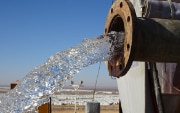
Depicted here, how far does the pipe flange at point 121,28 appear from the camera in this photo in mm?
2922

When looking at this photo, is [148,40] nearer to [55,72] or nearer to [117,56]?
[117,56]

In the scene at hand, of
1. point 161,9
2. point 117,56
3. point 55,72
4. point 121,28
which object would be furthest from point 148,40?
point 161,9

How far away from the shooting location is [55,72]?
3199 millimetres

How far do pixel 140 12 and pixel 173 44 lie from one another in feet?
4.82

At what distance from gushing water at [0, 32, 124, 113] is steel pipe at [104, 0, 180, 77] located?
21 cm

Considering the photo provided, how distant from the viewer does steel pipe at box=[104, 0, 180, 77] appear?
9.51 feet

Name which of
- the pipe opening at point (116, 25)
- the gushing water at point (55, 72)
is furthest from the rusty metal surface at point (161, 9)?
the gushing water at point (55, 72)

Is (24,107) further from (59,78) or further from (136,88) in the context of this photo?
(136,88)

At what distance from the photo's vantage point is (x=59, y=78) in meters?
3.16

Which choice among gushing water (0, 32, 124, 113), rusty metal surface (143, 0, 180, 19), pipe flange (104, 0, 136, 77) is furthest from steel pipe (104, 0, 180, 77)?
rusty metal surface (143, 0, 180, 19)

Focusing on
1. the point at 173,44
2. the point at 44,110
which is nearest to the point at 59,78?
the point at 173,44

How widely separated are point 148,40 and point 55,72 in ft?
2.73

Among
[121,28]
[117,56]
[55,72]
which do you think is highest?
[121,28]

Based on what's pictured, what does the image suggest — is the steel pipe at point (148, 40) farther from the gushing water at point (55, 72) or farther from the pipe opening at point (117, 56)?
the gushing water at point (55, 72)
